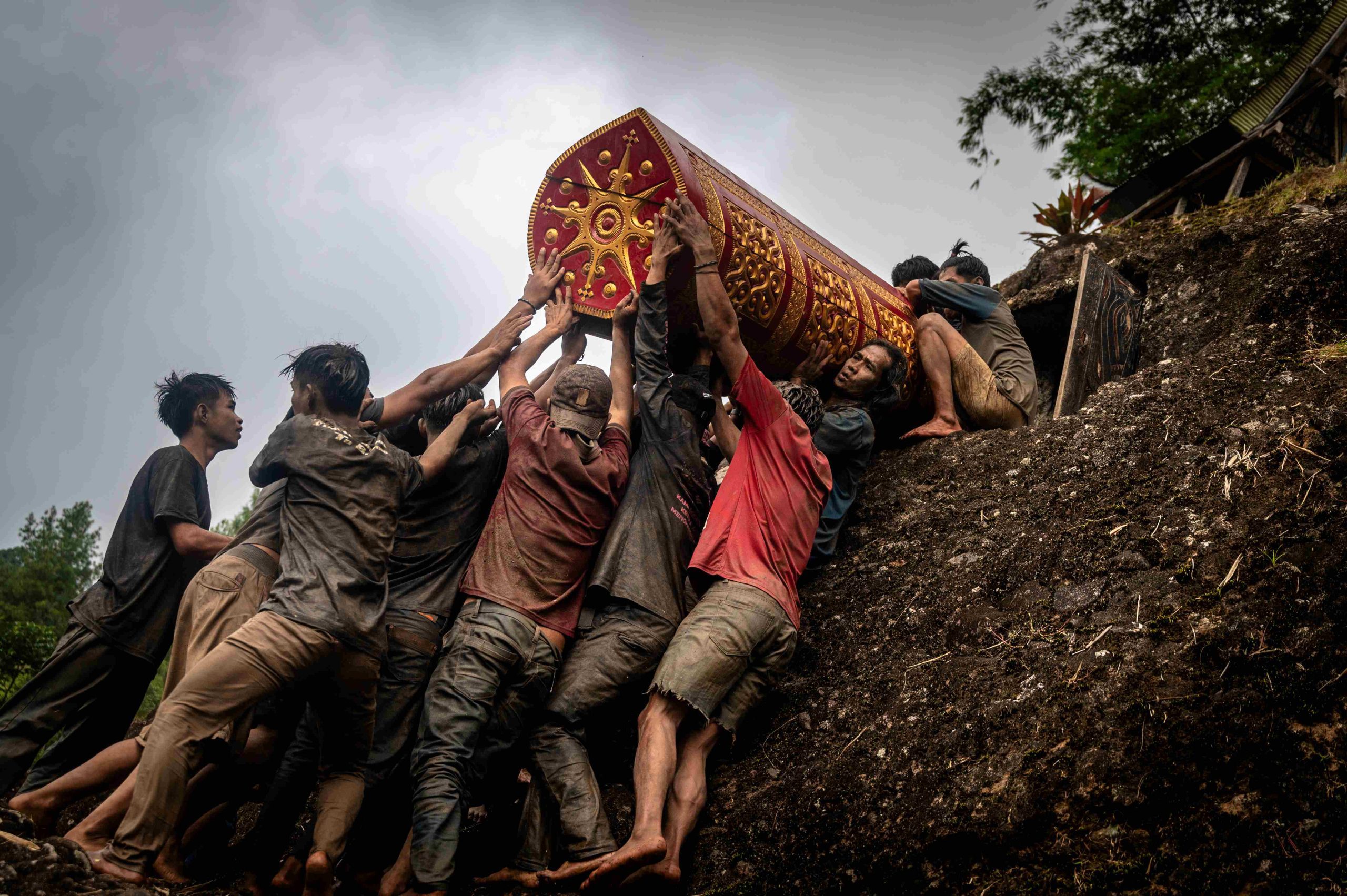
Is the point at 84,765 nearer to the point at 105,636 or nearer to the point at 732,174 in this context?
the point at 105,636

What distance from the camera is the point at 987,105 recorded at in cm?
1408

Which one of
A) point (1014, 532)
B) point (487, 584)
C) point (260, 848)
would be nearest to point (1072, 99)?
point (1014, 532)

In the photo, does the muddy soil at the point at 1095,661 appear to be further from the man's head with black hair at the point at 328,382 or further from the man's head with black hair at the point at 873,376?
the man's head with black hair at the point at 328,382

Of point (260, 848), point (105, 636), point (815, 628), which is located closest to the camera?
point (260, 848)

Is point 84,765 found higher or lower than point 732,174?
lower

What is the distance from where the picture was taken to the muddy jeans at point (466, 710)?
328 centimetres

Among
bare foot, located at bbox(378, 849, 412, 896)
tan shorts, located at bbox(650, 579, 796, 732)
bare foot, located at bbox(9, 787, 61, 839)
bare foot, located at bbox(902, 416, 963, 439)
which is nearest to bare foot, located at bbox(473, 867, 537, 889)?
bare foot, located at bbox(378, 849, 412, 896)

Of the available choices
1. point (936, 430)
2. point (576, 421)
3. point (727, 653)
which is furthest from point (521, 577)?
point (936, 430)

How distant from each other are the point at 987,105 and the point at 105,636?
1324 cm

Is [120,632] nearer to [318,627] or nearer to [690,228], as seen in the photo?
[318,627]

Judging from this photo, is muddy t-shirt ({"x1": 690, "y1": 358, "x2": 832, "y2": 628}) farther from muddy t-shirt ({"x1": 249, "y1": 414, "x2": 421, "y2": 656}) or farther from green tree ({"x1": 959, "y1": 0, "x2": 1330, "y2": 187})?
green tree ({"x1": 959, "y1": 0, "x2": 1330, "y2": 187})

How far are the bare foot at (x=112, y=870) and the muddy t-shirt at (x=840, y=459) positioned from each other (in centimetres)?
295

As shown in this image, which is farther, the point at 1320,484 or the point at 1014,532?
the point at 1014,532

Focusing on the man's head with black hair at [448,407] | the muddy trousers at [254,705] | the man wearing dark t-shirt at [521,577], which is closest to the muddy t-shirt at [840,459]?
the man wearing dark t-shirt at [521,577]
